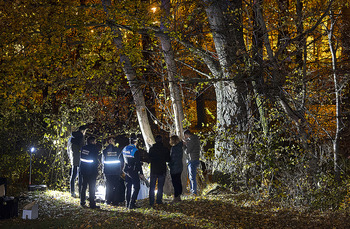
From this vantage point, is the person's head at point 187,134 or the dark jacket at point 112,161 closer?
the dark jacket at point 112,161

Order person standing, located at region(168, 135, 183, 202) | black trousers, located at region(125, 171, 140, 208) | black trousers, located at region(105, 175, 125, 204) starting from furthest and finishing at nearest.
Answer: black trousers, located at region(105, 175, 125, 204) → person standing, located at region(168, 135, 183, 202) → black trousers, located at region(125, 171, 140, 208)

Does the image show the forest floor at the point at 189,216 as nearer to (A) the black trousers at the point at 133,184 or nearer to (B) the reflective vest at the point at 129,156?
(A) the black trousers at the point at 133,184

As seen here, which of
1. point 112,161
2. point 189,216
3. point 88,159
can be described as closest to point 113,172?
point 112,161

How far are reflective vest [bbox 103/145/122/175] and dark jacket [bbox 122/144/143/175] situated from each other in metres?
0.38

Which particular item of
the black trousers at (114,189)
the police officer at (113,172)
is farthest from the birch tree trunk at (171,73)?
the police officer at (113,172)

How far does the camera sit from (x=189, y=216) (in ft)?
29.1

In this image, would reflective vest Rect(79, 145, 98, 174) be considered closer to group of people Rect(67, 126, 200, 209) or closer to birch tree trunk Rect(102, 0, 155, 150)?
group of people Rect(67, 126, 200, 209)

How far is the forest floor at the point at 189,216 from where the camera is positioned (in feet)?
27.3

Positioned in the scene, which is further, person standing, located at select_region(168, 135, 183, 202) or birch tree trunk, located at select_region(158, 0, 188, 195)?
birch tree trunk, located at select_region(158, 0, 188, 195)

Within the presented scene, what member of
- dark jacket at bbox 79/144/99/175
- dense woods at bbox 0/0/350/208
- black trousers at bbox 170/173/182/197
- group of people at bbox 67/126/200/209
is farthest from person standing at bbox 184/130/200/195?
dark jacket at bbox 79/144/99/175

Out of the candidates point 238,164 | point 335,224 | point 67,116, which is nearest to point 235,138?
point 238,164

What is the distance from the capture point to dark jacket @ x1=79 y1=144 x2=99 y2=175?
9.79 meters

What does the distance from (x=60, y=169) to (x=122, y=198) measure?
3440 millimetres

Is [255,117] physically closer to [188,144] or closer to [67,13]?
[188,144]
